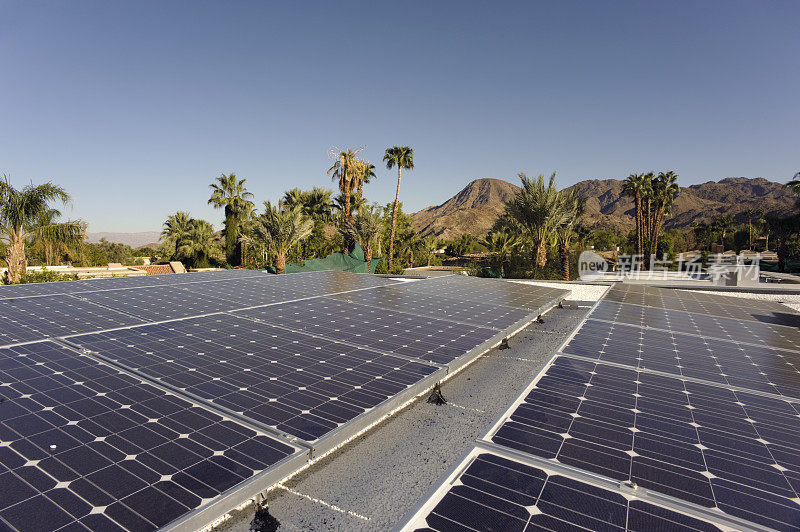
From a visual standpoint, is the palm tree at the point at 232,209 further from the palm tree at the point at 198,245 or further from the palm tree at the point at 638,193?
the palm tree at the point at 638,193

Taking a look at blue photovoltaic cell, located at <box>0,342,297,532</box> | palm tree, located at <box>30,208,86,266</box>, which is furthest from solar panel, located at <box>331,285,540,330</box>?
palm tree, located at <box>30,208,86,266</box>

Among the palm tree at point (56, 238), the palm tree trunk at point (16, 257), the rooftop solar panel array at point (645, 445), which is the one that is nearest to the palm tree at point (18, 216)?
the palm tree trunk at point (16, 257)

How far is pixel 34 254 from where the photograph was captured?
41.4m

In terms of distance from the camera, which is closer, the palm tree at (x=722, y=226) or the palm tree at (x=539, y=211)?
the palm tree at (x=539, y=211)

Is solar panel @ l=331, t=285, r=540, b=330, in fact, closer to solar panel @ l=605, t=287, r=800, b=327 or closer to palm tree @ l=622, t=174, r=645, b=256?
solar panel @ l=605, t=287, r=800, b=327

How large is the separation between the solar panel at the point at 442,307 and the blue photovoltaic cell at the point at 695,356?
2385 millimetres

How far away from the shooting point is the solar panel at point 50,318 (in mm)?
8367

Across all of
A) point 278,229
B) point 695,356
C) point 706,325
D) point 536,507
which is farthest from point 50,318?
point 278,229

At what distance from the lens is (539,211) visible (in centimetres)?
→ 2730

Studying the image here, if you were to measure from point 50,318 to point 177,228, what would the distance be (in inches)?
1761

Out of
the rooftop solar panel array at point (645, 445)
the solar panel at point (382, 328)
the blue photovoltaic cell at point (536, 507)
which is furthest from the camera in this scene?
the solar panel at point (382, 328)

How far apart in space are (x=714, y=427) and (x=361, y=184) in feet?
155

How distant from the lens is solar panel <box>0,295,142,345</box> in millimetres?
8367

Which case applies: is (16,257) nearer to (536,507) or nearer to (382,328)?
(382,328)
